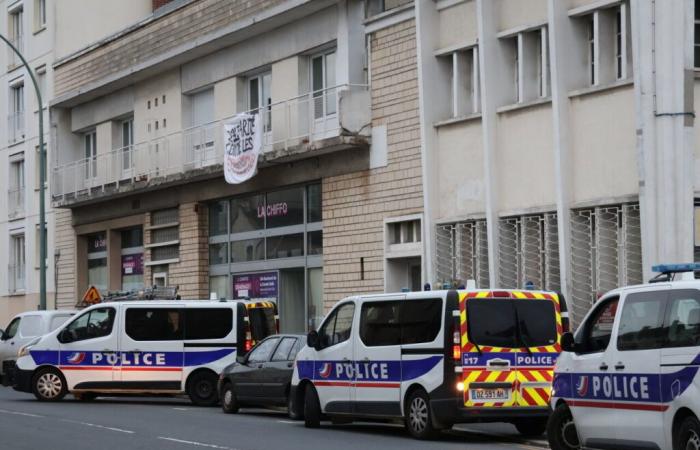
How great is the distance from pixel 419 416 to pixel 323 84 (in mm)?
15140

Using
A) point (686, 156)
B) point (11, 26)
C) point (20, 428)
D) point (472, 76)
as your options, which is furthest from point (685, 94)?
point (11, 26)

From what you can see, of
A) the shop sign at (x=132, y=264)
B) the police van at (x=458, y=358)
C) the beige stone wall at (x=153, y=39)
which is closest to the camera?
the police van at (x=458, y=358)

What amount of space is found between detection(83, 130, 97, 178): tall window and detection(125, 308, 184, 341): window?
16.1 metres

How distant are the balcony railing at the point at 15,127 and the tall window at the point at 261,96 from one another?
55.2 ft

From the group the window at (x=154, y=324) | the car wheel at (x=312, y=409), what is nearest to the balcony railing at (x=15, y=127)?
the window at (x=154, y=324)

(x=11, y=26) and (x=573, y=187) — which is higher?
(x=11, y=26)

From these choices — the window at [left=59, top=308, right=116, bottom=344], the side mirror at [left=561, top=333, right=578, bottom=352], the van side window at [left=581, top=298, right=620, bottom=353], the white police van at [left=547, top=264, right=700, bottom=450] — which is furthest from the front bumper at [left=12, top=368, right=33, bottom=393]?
the van side window at [left=581, top=298, right=620, bottom=353]

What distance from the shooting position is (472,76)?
26.8 metres

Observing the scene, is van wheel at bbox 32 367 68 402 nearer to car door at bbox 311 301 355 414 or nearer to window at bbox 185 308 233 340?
window at bbox 185 308 233 340

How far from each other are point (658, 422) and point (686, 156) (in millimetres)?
9787

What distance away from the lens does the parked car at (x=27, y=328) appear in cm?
3019

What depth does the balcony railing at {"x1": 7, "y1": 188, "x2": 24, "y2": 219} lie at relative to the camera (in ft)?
159

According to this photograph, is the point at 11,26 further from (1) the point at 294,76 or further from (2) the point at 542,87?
(2) the point at 542,87

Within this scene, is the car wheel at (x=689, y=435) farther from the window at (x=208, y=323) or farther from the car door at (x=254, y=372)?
the window at (x=208, y=323)
